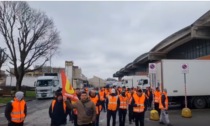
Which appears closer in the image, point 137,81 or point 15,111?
point 15,111

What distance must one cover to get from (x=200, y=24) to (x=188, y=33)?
13.1 feet

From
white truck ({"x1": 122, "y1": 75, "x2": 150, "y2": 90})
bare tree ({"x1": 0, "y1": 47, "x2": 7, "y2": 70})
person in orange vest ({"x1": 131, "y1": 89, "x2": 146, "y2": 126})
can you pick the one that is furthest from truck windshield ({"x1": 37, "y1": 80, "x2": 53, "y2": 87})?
person in orange vest ({"x1": 131, "y1": 89, "x2": 146, "y2": 126})

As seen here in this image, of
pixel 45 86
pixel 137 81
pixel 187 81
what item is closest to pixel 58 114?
pixel 187 81

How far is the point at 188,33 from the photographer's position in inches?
1209

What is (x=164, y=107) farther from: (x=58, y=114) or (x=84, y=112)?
(x=84, y=112)

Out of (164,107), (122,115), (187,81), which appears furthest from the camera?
(187,81)

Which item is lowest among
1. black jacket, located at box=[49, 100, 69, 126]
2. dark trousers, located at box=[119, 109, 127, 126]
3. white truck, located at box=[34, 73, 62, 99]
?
dark trousers, located at box=[119, 109, 127, 126]

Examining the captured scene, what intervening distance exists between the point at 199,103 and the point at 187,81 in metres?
1.92

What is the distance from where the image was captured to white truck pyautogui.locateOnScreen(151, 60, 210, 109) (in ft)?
66.5

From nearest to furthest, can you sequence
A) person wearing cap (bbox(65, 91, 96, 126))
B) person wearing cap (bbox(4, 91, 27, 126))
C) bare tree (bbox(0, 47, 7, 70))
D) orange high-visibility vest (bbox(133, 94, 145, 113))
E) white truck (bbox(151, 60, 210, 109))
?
1. person wearing cap (bbox(65, 91, 96, 126))
2. person wearing cap (bbox(4, 91, 27, 126))
3. orange high-visibility vest (bbox(133, 94, 145, 113))
4. white truck (bbox(151, 60, 210, 109))
5. bare tree (bbox(0, 47, 7, 70))

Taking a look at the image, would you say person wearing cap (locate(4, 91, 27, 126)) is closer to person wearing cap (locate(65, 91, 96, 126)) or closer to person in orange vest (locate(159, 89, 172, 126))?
person wearing cap (locate(65, 91, 96, 126))

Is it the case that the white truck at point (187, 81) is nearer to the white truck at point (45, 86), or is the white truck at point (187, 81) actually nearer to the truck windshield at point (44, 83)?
the white truck at point (45, 86)

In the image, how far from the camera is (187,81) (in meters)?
20.9

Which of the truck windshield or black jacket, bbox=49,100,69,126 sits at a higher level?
the truck windshield
